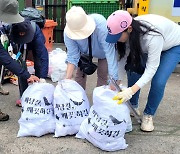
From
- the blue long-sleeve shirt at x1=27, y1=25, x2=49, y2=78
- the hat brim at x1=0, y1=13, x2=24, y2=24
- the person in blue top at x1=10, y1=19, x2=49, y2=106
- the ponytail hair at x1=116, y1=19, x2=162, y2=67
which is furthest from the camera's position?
the blue long-sleeve shirt at x1=27, y1=25, x2=49, y2=78

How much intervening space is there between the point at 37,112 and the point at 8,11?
95cm

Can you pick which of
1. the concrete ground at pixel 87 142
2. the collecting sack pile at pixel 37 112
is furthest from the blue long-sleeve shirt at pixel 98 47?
the concrete ground at pixel 87 142

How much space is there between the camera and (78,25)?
9.05ft

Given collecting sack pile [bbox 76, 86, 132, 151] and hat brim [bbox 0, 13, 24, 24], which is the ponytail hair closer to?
collecting sack pile [bbox 76, 86, 132, 151]

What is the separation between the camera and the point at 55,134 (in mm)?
2986

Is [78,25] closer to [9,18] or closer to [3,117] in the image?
[9,18]

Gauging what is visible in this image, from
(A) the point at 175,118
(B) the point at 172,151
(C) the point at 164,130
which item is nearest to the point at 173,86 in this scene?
(A) the point at 175,118

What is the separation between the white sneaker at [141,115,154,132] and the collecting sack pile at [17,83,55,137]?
876 millimetres

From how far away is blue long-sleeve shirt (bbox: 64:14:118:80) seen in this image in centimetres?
293

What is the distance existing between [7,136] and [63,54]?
2.38 m

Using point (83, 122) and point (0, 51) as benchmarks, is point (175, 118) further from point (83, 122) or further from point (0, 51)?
point (0, 51)

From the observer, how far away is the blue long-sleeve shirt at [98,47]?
293 centimetres

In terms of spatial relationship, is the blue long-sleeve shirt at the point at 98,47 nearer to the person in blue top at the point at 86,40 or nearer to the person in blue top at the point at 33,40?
the person in blue top at the point at 86,40

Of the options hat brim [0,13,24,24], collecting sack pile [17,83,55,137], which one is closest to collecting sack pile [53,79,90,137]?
collecting sack pile [17,83,55,137]
